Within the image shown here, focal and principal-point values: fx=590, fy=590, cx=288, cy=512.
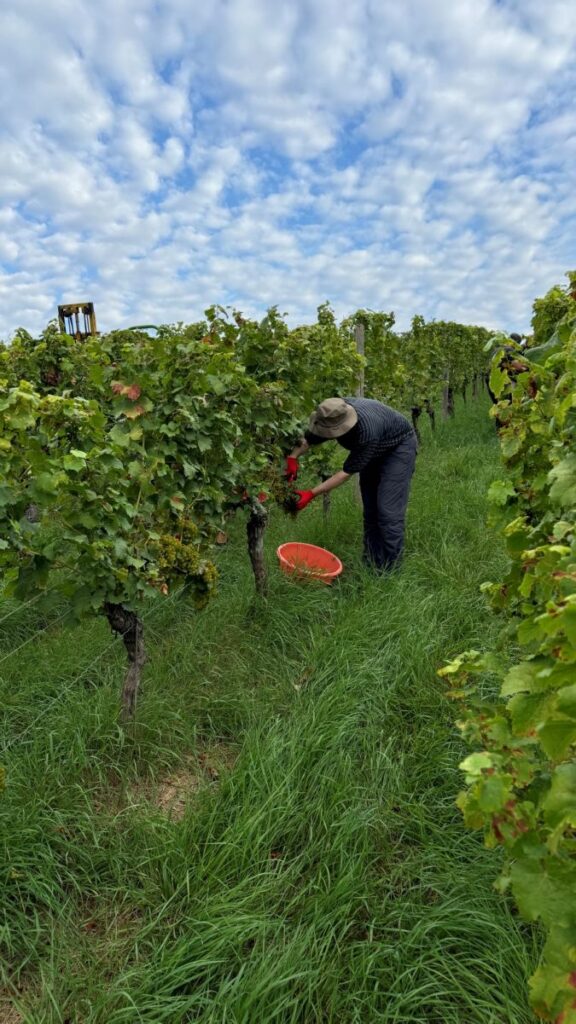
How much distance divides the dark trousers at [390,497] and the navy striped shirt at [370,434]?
108mm

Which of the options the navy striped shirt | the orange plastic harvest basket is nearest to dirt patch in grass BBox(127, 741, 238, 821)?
the orange plastic harvest basket

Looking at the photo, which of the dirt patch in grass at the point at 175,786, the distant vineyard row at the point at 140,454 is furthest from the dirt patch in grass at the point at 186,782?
the distant vineyard row at the point at 140,454

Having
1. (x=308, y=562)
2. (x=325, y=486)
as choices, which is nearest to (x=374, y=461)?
(x=325, y=486)

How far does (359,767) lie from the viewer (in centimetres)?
234

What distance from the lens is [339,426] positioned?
3984 mm

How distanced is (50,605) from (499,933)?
1859mm

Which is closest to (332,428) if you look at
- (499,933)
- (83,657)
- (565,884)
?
(83,657)

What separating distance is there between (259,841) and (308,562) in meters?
2.56

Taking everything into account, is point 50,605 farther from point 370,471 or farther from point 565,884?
point 370,471

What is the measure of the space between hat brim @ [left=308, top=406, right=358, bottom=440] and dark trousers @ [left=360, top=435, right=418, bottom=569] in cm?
47

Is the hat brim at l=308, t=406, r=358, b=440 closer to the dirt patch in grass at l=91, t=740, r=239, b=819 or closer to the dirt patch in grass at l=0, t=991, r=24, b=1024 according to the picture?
the dirt patch in grass at l=91, t=740, r=239, b=819

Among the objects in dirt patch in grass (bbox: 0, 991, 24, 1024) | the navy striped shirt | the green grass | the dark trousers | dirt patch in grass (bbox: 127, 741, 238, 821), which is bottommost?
dirt patch in grass (bbox: 0, 991, 24, 1024)

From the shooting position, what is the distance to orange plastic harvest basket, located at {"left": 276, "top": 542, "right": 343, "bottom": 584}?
402 cm

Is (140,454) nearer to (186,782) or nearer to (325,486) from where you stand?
(186,782)
